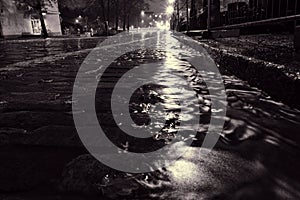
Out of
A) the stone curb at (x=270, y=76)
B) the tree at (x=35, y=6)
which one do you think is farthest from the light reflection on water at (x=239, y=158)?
the tree at (x=35, y=6)

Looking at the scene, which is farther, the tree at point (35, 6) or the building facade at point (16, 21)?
the building facade at point (16, 21)

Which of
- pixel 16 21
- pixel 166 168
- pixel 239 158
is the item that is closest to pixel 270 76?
pixel 239 158

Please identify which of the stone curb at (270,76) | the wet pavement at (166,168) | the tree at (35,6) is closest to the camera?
the wet pavement at (166,168)

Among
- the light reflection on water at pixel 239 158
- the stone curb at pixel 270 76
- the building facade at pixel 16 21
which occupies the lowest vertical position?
the light reflection on water at pixel 239 158

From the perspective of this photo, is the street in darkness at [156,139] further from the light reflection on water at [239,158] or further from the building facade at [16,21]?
the building facade at [16,21]

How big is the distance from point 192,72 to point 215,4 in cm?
763

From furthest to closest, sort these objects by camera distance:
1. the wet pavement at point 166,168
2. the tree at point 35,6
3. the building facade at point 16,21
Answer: the building facade at point 16,21 < the tree at point 35,6 < the wet pavement at point 166,168

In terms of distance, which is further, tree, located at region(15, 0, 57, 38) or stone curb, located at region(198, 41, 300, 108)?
tree, located at region(15, 0, 57, 38)

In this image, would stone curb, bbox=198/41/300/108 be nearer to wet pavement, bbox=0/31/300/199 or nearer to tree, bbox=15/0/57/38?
wet pavement, bbox=0/31/300/199

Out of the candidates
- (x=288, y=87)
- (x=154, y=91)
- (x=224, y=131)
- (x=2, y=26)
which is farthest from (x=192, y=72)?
(x=2, y=26)

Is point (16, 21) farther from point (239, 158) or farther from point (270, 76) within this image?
point (239, 158)

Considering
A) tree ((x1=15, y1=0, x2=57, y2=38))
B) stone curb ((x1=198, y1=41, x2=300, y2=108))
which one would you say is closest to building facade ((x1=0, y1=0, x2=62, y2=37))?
tree ((x1=15, y1=0, x2=57, y2=38))

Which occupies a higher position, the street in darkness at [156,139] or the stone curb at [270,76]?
the stone curb at [270,76]

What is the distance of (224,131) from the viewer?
190 centimetres
